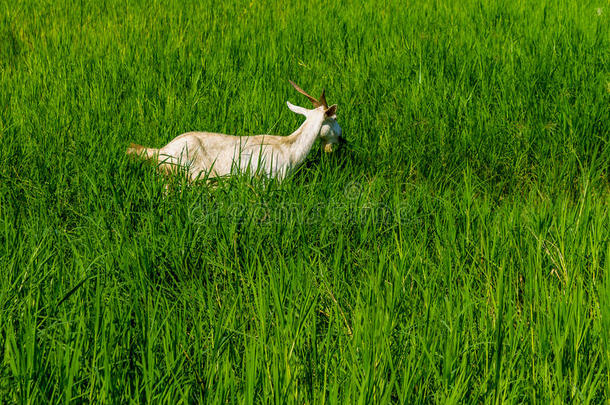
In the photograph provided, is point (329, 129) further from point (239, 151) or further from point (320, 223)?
point (320, 223)

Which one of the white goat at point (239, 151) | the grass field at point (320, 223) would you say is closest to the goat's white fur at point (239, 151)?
the white goat at point (239, 151)

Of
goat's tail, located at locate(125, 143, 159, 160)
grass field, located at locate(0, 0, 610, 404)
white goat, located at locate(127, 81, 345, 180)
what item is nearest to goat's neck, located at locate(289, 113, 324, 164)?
white goat, located at locate(127, 81, 345, 180)

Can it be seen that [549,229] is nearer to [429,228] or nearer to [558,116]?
[429,228]

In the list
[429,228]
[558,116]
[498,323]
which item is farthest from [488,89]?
[498,323]

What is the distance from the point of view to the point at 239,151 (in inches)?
127

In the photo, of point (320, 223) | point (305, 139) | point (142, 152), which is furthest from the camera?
point (305, 139)

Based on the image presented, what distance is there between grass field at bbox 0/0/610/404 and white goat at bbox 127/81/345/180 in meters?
0.12

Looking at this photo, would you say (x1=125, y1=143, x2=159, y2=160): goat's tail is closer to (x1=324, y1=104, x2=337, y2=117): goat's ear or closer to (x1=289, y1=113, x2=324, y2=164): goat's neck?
(x1=289, y1=113, x2=324, y2=164): goat's neck

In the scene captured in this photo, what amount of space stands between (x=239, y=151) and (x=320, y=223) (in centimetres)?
74

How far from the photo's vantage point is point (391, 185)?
128 inches

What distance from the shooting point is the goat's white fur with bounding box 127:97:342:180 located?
3.18 metres

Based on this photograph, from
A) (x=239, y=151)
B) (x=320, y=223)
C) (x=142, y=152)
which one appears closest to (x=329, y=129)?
(x=239, y=151)

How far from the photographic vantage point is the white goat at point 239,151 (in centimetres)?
317

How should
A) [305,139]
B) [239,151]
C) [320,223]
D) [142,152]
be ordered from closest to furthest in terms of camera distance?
[320,223]
[142,152]
[239,151]
[305,139]
